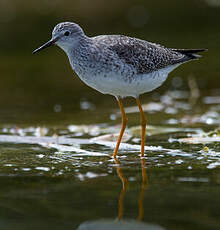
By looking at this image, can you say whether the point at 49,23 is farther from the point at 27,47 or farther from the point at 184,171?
the point at 184,171

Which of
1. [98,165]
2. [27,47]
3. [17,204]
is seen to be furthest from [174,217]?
[27,47]

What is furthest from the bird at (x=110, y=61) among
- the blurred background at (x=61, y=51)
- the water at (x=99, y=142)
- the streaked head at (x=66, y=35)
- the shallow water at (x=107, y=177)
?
the blurred background at (x=61, y=51)

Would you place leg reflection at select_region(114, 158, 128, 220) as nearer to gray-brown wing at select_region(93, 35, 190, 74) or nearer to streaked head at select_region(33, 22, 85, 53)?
gray-brown wing at select_region(93, 35, 190, 74)

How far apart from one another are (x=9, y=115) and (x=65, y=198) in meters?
6.06

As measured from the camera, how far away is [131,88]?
8.34m

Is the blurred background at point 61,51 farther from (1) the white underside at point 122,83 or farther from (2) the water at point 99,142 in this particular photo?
(1) the white underside at point 122,83

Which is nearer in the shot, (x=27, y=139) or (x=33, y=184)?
(x=33, y=184)

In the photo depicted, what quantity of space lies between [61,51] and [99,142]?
33.0 ft

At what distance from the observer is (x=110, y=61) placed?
807 cm

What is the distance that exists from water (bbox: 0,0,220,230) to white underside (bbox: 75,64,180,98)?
0.98 m

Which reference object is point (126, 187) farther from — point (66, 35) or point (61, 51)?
point (61, 51)

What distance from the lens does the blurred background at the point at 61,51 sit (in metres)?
13.0

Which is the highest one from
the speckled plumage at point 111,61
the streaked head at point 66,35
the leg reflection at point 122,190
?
the streaked head at point 66,35

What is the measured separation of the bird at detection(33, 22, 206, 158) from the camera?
26.4ft
